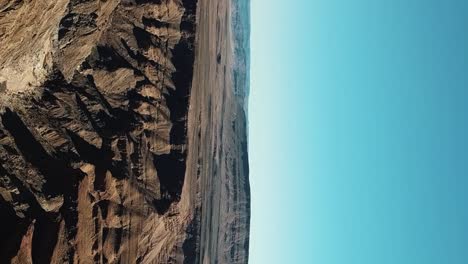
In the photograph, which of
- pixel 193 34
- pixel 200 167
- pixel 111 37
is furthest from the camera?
pixel 200 167

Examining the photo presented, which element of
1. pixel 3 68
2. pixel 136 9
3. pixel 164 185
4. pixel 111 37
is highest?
pixel 136 9

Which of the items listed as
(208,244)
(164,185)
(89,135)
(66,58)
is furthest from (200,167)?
(66,58)

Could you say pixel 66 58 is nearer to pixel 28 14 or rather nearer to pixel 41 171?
pixel 28 14

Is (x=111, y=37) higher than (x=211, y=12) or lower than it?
lower

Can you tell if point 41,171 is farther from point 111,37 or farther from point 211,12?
point 211,12

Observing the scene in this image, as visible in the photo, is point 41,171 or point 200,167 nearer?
point 41,171

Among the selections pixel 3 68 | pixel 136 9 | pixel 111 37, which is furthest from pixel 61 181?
pixel 136 9

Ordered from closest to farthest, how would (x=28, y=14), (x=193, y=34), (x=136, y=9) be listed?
(x=28, y=14) → (x=136, y=9) → (x=193, y=34)
